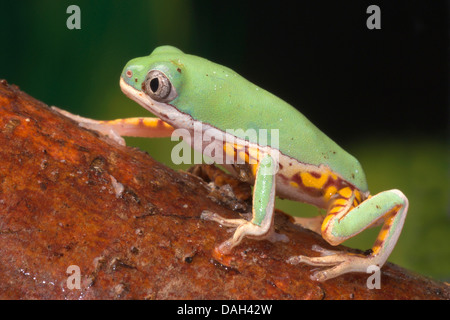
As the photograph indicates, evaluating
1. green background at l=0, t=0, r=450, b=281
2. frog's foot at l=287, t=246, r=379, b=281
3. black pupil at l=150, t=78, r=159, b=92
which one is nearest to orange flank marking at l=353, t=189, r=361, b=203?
frog's foot at l=287, t=246, r=379, b=281

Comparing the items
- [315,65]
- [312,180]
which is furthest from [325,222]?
[315,65]

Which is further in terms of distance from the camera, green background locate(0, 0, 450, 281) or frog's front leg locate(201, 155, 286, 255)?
green background locate(0, 0, 450, 281)

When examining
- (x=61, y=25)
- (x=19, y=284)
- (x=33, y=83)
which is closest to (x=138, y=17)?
(x=61, y=25)

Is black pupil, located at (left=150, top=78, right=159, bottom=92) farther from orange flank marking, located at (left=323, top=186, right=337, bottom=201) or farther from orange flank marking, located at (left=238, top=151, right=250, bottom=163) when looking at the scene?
orange flank marking, located at (left=323, top=186, right=337, bottom=201)

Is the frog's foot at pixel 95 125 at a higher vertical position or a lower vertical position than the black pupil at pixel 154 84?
lower

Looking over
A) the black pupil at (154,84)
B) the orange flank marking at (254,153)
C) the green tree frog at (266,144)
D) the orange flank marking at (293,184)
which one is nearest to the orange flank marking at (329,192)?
the green tree frog at (266,144)

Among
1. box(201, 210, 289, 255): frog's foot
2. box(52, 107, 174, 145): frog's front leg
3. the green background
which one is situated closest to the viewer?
box(201, 210, 289, 255): frog's foot

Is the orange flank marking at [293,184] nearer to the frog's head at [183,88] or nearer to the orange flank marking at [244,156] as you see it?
the orange flank marking at [244,156]
